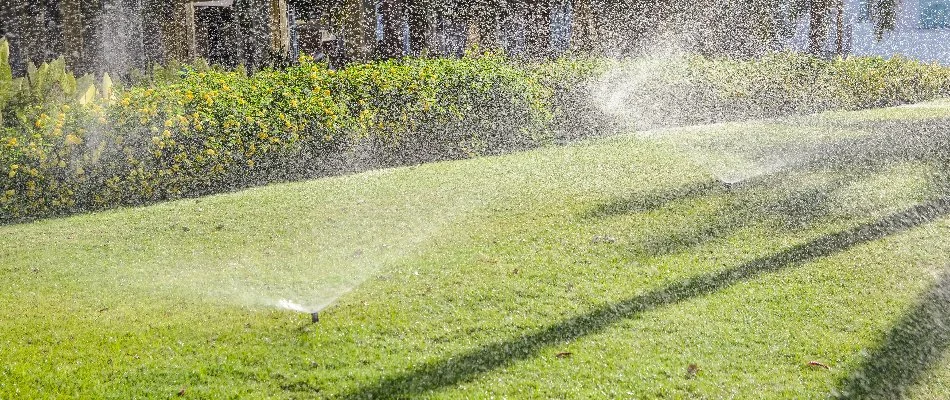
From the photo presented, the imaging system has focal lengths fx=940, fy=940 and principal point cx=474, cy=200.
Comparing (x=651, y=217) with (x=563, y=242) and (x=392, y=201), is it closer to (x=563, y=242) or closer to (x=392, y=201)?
(x=563, y=242)

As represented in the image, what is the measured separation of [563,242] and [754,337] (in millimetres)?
1775

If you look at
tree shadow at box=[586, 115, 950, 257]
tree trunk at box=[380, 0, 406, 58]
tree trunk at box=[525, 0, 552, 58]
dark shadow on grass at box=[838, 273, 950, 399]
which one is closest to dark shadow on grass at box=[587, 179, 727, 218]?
tree shadow at box=[586, 115, 950, 257]

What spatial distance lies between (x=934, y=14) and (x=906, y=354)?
16.7 metres

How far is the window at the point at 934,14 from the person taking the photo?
18594mm

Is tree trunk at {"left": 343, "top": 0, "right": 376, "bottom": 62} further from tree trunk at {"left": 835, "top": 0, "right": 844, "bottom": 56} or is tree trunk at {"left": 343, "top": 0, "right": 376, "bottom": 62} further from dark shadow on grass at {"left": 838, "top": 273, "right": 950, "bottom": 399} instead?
tree trunk at {"left": 835, "top": 0, "right": 844, "bottom": 56}

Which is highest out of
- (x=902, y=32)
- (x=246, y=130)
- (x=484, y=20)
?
(x=484, y=20)

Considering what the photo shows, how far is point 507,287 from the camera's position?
5.23m

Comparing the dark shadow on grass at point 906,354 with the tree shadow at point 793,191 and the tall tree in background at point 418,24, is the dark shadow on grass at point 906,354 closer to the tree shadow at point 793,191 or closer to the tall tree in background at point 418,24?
the tree shadow at point 793,191

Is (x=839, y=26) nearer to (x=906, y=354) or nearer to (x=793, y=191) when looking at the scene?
(x=793, y=191)

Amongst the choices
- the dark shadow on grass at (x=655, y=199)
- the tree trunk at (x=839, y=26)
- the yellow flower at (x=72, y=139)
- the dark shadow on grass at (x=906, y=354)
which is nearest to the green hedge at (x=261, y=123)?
the yellow flower at (x=72, y=139)

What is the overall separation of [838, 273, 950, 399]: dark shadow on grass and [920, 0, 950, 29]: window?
15.6 meters

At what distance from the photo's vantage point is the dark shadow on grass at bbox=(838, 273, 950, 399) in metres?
4.02

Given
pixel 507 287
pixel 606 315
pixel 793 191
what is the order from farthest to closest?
pixel 793 191 → pixel 507 287 → pixel 606 315

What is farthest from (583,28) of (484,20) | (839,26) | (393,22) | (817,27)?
(839,26)
